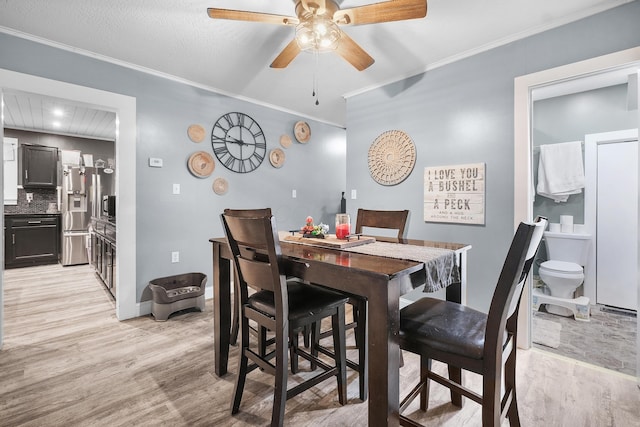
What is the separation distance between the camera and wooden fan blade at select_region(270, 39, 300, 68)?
1.96 m

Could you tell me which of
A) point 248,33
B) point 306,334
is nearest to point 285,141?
point 248,33

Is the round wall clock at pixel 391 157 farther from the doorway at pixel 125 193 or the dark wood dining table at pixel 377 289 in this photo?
the doorway at pixel 125 193

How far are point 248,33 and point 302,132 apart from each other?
2.02 meters

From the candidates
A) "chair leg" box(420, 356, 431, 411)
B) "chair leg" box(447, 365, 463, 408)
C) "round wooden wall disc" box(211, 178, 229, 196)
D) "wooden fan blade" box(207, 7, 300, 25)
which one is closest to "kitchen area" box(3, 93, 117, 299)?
"round wooden wall disc" box(211, 178, 229, 196)

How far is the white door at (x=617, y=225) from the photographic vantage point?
2928mm

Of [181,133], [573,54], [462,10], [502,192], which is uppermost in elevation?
[462,10]

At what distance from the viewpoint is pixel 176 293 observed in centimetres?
295

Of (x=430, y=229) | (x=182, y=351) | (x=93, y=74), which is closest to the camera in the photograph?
(x=182, y=351)

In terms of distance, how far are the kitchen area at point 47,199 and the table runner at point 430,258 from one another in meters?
4.93

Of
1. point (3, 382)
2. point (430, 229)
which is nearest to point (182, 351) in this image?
point (3, 382)

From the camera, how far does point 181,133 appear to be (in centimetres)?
314

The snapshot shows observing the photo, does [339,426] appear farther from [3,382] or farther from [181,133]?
[181,133]

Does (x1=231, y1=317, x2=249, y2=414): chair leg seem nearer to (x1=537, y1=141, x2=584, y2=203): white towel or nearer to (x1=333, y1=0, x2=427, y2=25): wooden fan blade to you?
(x1=333, y1=0, x2=427, y2=25): wooden fan blade

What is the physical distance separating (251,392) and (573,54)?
10.1 feet
